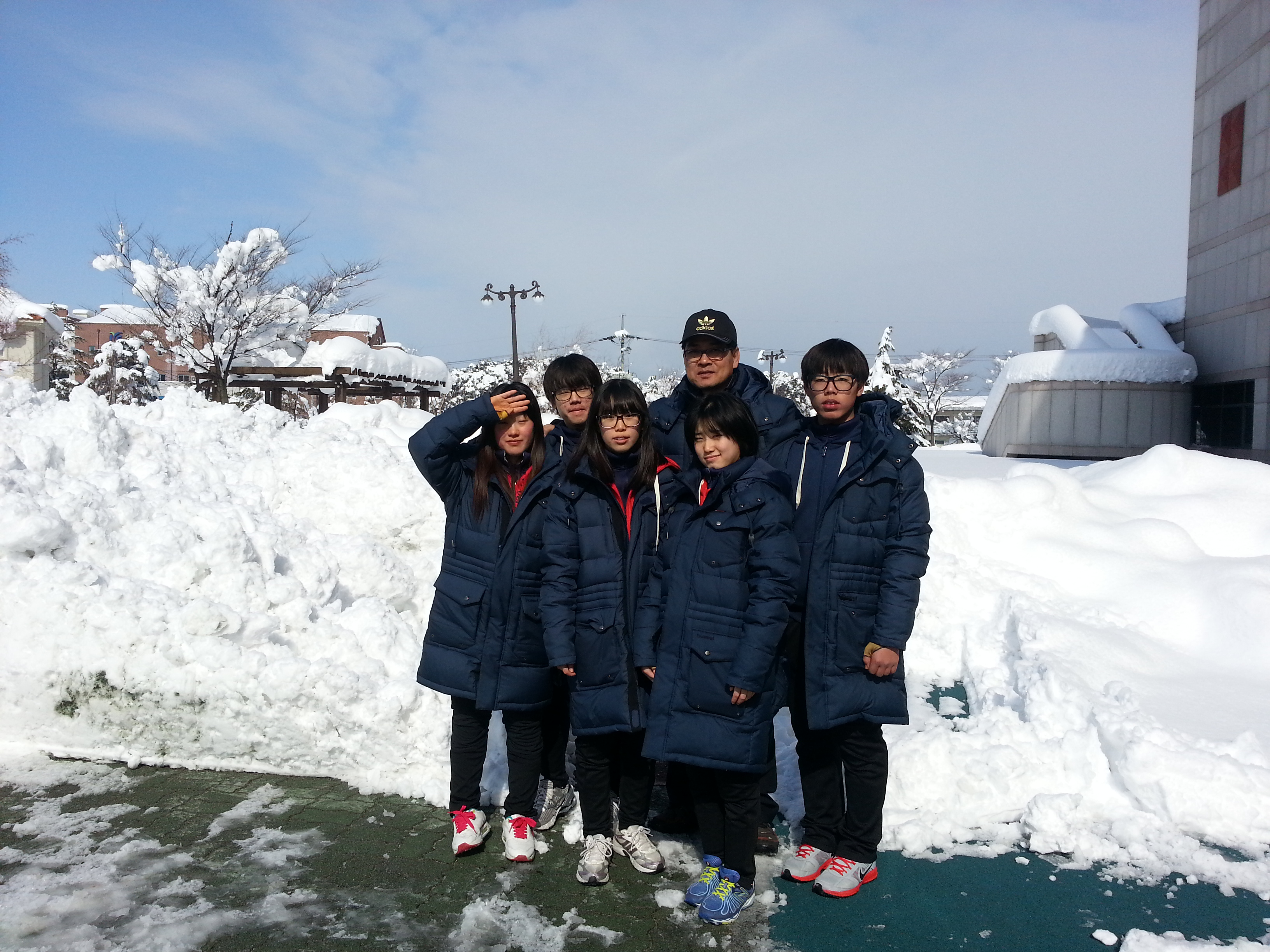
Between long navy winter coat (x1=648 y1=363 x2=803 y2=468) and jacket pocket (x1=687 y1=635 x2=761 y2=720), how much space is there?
80cm

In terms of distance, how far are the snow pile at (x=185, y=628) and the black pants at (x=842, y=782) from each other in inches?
66.9

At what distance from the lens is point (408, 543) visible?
6.39 metres

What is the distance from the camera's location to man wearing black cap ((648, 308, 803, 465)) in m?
3.51

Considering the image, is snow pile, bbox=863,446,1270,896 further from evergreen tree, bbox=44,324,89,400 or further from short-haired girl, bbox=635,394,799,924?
evergreen tree, bbox=44,324,89,400

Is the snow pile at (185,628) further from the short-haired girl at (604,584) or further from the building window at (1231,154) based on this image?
the building window at (1231,154)

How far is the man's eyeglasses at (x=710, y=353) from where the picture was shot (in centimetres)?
352

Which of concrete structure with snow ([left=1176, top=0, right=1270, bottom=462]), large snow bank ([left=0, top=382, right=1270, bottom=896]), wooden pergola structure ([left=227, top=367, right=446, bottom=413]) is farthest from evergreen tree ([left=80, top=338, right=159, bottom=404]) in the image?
concrete structure with snow ([left=1176, top=0, right=1270, bottom=462])

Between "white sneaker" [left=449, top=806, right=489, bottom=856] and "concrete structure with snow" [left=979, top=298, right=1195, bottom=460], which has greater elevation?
"concrete structure with snow" [left=979, top=298, right=1195, bottom=460]

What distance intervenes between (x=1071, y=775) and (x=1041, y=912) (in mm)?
936

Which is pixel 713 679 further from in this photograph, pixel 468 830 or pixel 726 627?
pixel 468 830

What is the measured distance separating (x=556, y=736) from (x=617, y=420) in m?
1.46

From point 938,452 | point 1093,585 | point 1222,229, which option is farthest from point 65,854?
point 1222,229

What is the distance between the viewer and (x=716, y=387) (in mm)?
3592

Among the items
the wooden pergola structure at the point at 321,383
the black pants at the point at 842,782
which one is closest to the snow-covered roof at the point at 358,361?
the wooden pergola structure at the point at 321,383
